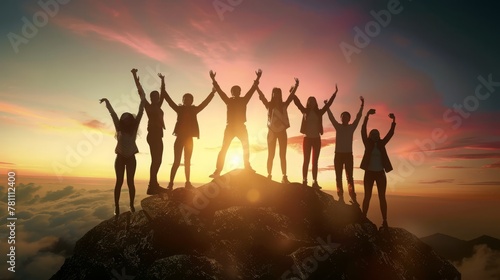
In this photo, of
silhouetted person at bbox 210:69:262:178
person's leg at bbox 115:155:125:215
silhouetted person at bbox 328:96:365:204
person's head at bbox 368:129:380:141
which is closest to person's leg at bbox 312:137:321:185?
silhouetted person at bbox 328:96:365:204

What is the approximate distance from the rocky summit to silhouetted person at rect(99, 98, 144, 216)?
243 centimetres

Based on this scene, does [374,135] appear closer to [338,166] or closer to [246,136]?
[338,166]

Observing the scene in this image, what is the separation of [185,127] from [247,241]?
510 centimetres

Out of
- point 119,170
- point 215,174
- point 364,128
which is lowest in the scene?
point 215,174

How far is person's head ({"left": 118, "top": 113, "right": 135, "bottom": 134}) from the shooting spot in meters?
11.0

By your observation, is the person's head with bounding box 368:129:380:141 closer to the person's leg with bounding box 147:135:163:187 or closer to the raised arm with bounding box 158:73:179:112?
the raised arm with bounding box 158:73:179:112

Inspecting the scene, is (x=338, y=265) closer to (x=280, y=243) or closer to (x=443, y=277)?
(x=280, y=243)

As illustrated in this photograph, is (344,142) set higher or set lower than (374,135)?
lower

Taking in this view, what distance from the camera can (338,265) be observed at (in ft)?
39.5

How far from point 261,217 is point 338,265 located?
3538 mm

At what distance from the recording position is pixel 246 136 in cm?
1222

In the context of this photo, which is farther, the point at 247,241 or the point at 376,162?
the point at 376,162

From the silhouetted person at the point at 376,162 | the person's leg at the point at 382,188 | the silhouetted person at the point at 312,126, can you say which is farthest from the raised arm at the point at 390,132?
the silhouetted person at the point at 312,126

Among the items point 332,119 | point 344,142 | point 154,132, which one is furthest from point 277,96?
point 154,132
